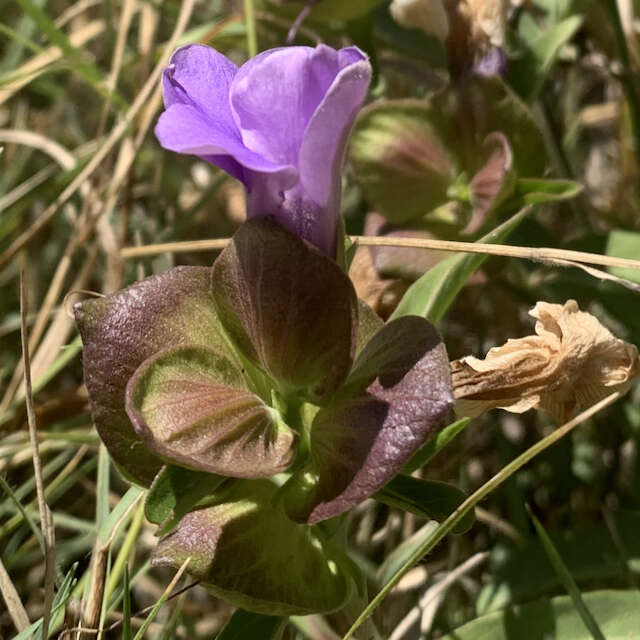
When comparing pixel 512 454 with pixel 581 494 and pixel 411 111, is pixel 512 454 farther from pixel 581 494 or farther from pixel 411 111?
pixel 411 111

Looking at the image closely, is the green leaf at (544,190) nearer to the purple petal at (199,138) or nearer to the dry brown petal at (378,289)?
the dry brown petal at (378,289)

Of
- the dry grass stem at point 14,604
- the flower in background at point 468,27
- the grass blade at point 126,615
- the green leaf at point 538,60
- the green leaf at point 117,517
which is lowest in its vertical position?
the dry grass stem at point 14,604

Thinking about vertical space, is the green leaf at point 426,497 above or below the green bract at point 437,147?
below

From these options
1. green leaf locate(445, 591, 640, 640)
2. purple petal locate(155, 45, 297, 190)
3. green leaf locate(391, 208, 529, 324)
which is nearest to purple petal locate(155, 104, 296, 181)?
purple petal locate(155, 45, 297, 190)

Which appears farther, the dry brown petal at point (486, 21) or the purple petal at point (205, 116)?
the dry brown petal at point (486, 21)

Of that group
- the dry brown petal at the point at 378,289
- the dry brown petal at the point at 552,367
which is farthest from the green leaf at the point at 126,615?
the dry brown petal at the point at 378,289

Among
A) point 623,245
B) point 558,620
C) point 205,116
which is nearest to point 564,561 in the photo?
point 558,620
